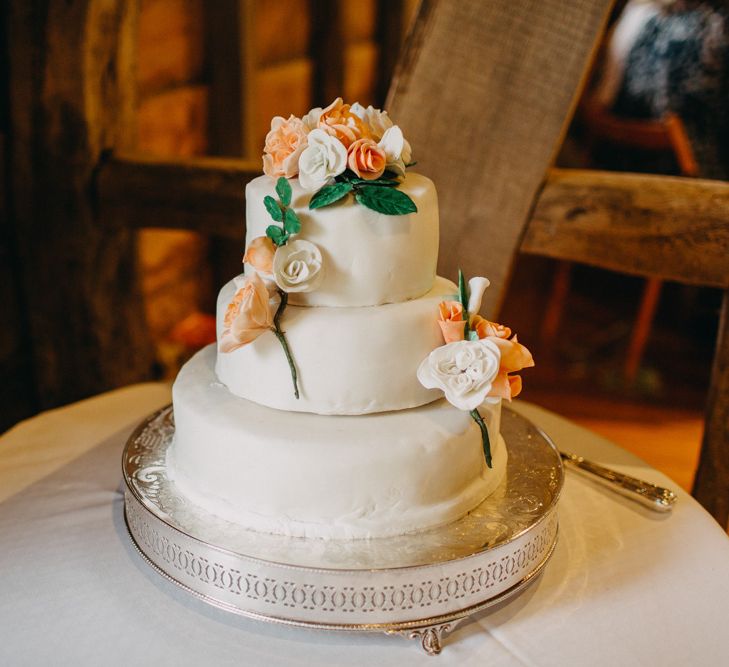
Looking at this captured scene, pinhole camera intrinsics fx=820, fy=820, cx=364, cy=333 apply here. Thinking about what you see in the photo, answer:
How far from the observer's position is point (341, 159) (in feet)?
3.78

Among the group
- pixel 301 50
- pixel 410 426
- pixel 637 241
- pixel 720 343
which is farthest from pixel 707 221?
pixel 301 50

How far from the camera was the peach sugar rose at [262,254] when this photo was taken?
1.15 meters

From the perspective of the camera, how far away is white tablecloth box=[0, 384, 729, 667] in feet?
3.58

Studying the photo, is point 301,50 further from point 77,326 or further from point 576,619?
point 576,619

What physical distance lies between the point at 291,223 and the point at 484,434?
0.43 m

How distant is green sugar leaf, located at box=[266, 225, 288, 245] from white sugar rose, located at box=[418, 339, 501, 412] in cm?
26

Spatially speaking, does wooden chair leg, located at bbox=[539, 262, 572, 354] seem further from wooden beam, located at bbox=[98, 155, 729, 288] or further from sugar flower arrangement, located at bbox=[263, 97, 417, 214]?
sugar flower arrangement, located at bbox=[263, 97, 417, 214]

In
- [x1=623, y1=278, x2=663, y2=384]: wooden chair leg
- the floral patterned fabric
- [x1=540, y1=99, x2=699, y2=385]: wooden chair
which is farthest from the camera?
[x1=623, y1=278, x2=663, y2=384]: wooden chair leg

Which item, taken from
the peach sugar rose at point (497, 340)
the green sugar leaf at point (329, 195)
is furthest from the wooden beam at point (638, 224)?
the green sugar leaf at point (329, 195)

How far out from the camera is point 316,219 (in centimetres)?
117

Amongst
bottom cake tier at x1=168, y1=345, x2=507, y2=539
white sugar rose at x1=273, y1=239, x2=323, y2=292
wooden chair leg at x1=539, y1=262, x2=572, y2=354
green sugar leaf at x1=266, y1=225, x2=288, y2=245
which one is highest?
green sugar leaf at x1=266, y1=225, x2=288, y2=245

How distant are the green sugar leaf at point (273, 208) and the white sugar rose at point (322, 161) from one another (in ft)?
0.17

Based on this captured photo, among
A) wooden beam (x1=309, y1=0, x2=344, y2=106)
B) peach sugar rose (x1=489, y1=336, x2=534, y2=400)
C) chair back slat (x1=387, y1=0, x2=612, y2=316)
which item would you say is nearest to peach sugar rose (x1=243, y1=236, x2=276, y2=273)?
peach sugar rose (x1=489, y1=336, x2=534, y2=400)

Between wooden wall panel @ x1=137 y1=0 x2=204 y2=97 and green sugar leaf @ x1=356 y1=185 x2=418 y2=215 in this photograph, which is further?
wooden wall panel @ x1=137 y1=0 x2=204 y2=97
